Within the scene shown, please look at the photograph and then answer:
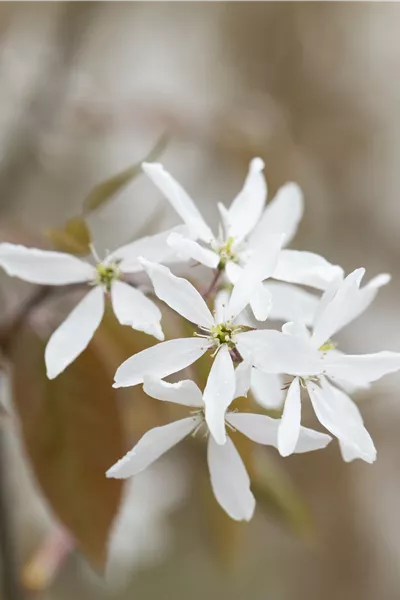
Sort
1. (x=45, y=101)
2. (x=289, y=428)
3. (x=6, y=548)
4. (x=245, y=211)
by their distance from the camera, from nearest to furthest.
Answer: (x=289, y=428) → (x=245, y=211) → (x=6, y=548) → (x=45, y=101)

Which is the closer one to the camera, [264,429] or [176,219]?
[264,429]

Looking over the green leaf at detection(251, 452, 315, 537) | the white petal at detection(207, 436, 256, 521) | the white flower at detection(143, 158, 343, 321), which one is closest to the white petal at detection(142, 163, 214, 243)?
the white flower at detection(143, 158, 343, 321)

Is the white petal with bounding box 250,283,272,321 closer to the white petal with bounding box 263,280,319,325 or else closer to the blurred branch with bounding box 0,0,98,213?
the white petal with bounding box 263,280,319,325

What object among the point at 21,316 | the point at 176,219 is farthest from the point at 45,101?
the point at 21,316

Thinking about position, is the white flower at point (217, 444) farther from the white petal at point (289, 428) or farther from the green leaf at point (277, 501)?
the green leaf at point (277, 501)

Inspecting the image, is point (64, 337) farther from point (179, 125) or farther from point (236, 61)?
point (236, 61)

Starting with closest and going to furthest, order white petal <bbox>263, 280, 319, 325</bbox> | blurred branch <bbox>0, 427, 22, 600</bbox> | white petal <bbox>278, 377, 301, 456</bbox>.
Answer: white petal <bbox>278, 377, 301, 456</bbox> → white petal <bbox>263, 280, 319, 325</bbox> → blurred branch <bbox>0, 427, 22, 600</bbox>

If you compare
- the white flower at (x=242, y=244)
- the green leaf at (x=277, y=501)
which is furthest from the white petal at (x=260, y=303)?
the green leaf at (x=277, y=501)

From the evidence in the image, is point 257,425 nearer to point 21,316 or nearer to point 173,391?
point 173,391
